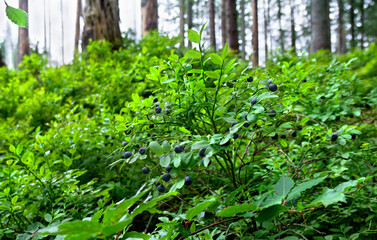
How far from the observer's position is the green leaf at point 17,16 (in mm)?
629

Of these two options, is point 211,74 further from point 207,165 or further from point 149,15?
point 149,15

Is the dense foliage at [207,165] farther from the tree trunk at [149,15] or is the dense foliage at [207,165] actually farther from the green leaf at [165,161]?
the tree trunk at [149,15]

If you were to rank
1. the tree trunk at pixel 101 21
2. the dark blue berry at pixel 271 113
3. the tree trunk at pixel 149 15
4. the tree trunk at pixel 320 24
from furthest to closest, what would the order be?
1. the tree trunk at pixel 149 15
2. the tree trunk at pixel 320 24
3. the tree trunk at pixel 101 21
4. the dark blue berry at pixel 271 113

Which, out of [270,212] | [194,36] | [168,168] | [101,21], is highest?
[101,21]

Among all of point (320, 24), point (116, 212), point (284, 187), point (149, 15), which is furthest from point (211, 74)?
point (149, 15)

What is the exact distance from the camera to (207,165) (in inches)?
37.2

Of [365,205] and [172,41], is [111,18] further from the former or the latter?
[365,205]

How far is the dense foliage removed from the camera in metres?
0.93

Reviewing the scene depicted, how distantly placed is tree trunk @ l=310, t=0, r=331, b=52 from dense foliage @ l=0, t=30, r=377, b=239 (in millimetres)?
4931

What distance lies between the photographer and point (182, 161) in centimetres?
102

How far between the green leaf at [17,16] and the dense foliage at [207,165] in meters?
0.50

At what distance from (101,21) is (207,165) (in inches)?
216

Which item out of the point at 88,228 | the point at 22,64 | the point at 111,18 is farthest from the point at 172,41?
the point at 88,228

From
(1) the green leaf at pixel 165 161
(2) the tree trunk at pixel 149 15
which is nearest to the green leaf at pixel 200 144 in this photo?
(1) the green leaf at pixel 165 161
